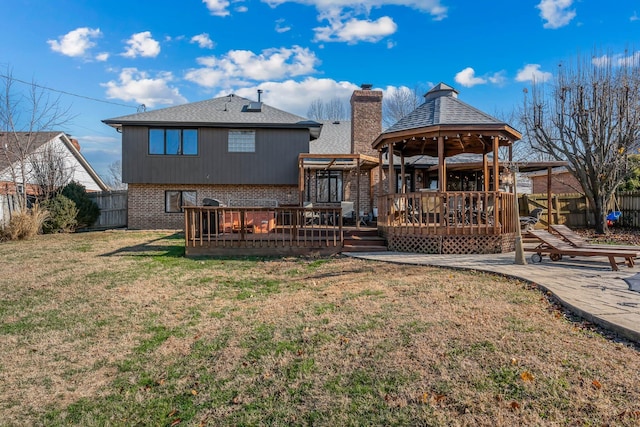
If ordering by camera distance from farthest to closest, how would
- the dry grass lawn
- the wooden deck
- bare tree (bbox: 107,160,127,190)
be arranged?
bare tree (bbox: 107,160,127,190)
the wooden deck
the dry grass lawn

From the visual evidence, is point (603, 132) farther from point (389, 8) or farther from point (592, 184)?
point (389, 8)

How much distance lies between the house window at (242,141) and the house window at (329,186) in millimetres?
3295

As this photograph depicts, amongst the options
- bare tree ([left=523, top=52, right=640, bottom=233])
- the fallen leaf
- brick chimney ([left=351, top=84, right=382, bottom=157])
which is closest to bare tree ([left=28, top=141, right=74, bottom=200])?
brick chimney ([left=351, top=84, right=382, bottom=157])

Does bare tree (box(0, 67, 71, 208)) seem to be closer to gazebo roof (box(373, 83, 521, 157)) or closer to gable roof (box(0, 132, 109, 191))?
gable roof (box(0, 132, 109, 191))

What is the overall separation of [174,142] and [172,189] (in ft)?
6.84

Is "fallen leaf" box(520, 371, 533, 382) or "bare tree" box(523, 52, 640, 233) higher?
"bare tree" box(523, 52, 640, 233)

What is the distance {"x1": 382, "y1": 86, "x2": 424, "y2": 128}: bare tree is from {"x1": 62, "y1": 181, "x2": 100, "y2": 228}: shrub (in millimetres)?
27205

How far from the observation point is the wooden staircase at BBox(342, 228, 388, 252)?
967 centimetres

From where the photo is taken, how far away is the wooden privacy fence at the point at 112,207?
18.4m

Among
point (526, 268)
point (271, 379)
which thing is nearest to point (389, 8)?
point (526, 268)

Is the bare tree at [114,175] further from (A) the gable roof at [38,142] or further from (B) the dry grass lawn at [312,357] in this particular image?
(B) the dry grass lawn at [312,357]

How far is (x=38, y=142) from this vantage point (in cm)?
2094

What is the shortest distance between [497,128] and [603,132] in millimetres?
6262

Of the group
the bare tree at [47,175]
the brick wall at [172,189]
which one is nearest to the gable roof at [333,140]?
the brick wall at [172,189]
